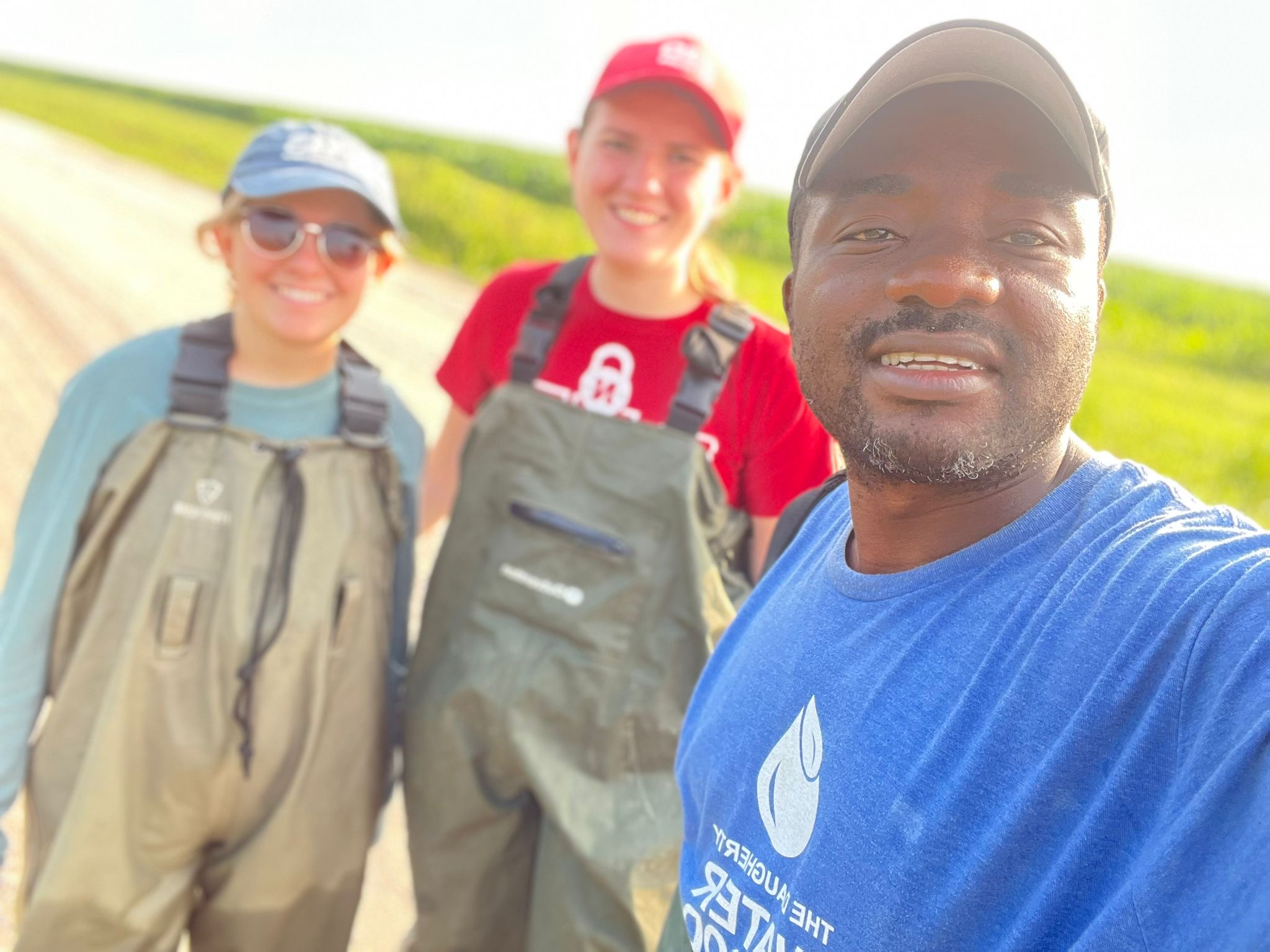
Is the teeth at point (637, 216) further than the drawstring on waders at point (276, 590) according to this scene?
Yes

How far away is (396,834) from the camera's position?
3.51 m

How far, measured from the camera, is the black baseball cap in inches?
44.0

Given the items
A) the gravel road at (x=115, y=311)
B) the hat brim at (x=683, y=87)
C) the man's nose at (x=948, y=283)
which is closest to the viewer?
the man's nose at (x=948, y=283)

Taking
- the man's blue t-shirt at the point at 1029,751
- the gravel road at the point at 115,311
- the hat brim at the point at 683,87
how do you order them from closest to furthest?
the man's blue t-shirt at the point at 1029,751
the hat brim at the point at 683,87
the gravel road at the point at 115,311

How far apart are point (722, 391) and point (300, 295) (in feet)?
3.22

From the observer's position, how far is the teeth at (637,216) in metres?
2.37

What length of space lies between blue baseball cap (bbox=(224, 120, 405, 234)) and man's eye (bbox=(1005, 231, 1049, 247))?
65.2 inches

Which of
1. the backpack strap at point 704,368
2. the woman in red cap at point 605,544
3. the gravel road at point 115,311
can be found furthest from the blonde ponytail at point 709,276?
the gravel road at point 115,311

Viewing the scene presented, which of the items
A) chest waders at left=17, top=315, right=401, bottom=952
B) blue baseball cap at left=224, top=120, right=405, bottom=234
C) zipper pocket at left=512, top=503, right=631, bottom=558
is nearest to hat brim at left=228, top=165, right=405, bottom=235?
blue baseball cap at left=224, top=120, right=405, bottom=234

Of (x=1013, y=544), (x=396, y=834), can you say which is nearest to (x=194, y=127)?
(x=396, y=834)

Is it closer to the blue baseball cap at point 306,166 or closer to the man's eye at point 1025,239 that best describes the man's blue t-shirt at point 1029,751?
the man's eye at point 1025,239

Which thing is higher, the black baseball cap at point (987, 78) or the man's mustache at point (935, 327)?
the black baseball cap at point (987, 78)

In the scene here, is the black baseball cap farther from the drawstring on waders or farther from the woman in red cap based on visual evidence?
the drawstring on waders

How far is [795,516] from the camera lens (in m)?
1.72
